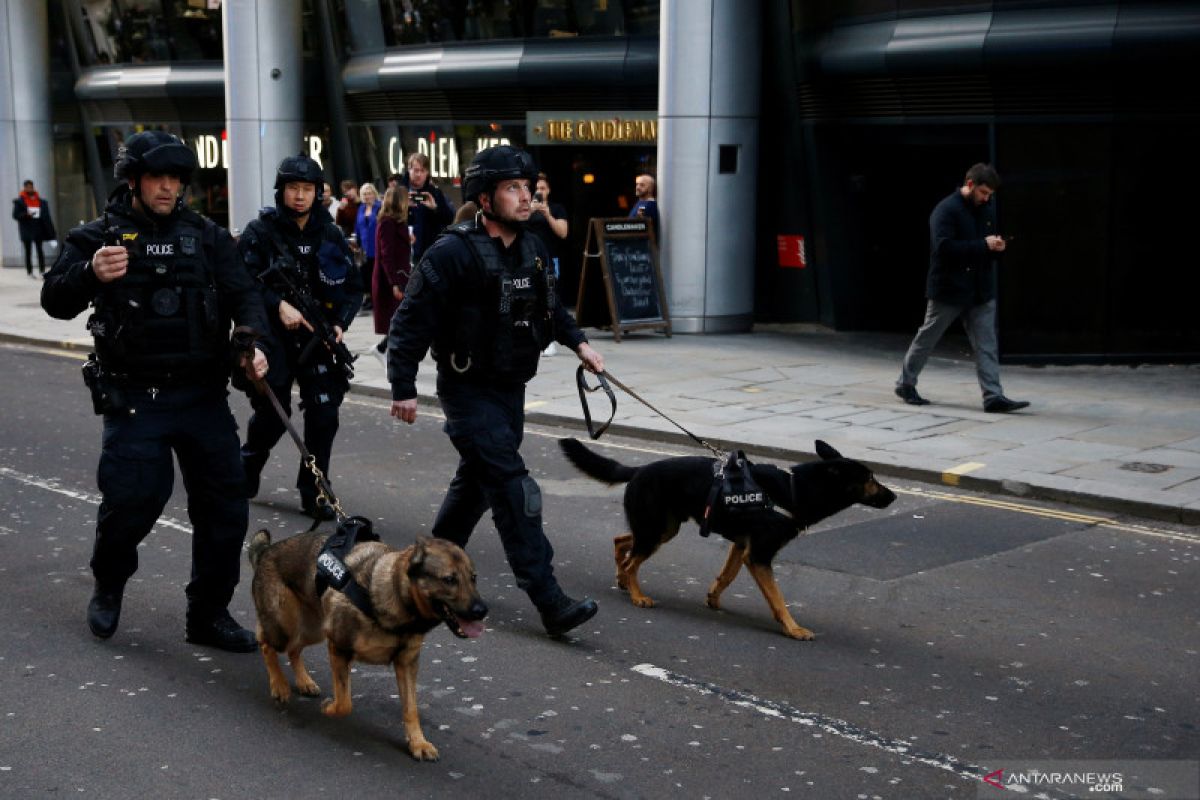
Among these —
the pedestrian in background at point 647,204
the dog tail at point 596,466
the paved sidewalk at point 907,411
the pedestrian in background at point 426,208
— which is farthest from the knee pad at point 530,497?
the pedestrian in background at point 647,204

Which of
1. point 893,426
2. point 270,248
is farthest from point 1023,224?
point 270,248

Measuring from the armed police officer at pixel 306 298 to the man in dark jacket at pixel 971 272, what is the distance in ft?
18.1

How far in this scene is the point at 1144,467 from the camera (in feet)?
32.8

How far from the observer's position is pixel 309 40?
984 inches

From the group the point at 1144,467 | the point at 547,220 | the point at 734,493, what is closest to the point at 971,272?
the point at 1144,467

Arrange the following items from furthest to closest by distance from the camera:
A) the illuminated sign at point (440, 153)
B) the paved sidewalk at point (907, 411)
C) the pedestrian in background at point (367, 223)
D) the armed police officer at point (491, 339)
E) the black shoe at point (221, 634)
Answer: the illuminated sign at point (440, 153)
the pedestrian in background at point (367, 223)
the paved sidewalk at point (907, 411)
the armed police officer at point (491, 339)
the black shoe at point (221, 634)

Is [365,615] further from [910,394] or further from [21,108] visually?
[21,108]

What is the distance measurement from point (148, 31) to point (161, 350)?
2527cm

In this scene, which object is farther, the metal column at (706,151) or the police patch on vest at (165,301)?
the metal column at (706,151)

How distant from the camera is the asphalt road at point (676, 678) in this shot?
16.0 ft

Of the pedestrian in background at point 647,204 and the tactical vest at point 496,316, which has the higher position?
the pedestrian in background at point 647,204

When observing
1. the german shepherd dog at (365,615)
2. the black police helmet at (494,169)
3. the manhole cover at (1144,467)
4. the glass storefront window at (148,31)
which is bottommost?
the manhole cover at (1144,467)

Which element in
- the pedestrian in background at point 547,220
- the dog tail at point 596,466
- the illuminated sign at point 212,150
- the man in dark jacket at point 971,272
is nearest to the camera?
the dog tail at point 596,466

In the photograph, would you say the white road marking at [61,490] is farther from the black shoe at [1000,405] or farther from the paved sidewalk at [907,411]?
the black shoe at [1000,405]
